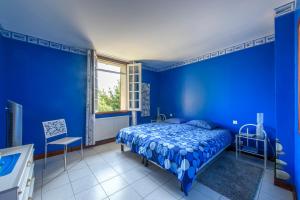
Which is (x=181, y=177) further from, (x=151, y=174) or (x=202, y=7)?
(x=202, y=7)

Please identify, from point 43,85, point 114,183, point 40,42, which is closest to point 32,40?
point 40,42

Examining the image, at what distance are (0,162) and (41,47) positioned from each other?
98.2 inches

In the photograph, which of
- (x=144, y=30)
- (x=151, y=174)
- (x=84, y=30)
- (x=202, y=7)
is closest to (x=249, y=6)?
(x=202, y=7)

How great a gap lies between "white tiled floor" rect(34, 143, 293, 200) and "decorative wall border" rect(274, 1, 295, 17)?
248cm

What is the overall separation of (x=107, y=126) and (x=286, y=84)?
3.85m

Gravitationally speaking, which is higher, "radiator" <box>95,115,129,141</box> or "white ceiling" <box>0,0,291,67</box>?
"white ceiling" <box>0,0,291,67</box>

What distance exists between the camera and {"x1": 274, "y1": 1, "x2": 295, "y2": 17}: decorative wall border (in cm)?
173

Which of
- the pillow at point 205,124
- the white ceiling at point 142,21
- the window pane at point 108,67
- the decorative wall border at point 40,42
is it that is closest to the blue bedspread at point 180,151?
the pillow at point 205,124

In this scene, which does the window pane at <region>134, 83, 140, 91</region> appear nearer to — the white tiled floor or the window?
the window

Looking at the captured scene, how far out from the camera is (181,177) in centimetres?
165

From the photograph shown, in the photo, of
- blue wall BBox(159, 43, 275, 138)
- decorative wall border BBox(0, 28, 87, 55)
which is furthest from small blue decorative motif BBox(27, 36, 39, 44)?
blue wall BBox(159, 43, 275, 138)

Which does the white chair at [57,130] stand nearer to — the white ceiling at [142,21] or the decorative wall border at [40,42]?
the decorative wall border at [40,42]

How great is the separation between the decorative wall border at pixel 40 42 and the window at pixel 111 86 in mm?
644

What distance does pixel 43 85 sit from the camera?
277 cm
